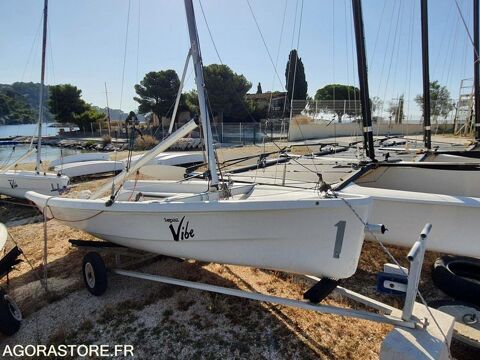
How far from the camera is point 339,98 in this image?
127 ft

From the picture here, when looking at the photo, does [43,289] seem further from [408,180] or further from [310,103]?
[310,103]

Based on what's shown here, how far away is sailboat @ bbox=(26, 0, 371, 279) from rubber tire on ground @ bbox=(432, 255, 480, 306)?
4.81 ft

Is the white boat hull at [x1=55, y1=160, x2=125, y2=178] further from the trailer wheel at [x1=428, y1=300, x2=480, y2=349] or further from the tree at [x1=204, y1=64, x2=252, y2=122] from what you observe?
the tree at [x1=204, y1=64, x2=252, y2=122]

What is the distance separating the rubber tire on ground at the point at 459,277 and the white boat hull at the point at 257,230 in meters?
1.47

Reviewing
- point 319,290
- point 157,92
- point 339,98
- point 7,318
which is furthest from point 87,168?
point 339,98

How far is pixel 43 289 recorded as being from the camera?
4.00 metres

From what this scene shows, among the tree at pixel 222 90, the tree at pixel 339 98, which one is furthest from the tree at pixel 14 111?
the tree at pixel 339 98

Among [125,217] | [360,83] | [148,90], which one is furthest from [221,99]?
[125,217]

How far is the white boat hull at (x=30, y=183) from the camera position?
8055mm

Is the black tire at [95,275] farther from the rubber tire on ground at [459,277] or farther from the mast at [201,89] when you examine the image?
the rubber tire on ground at [459,277]

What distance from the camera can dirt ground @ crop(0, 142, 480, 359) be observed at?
2.95 m

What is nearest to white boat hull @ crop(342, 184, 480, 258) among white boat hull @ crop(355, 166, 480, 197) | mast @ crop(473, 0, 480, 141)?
white boat hull @ crop(355, 166, 480, 197)

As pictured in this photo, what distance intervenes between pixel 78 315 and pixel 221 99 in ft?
105

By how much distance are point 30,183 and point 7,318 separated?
20.2ft
